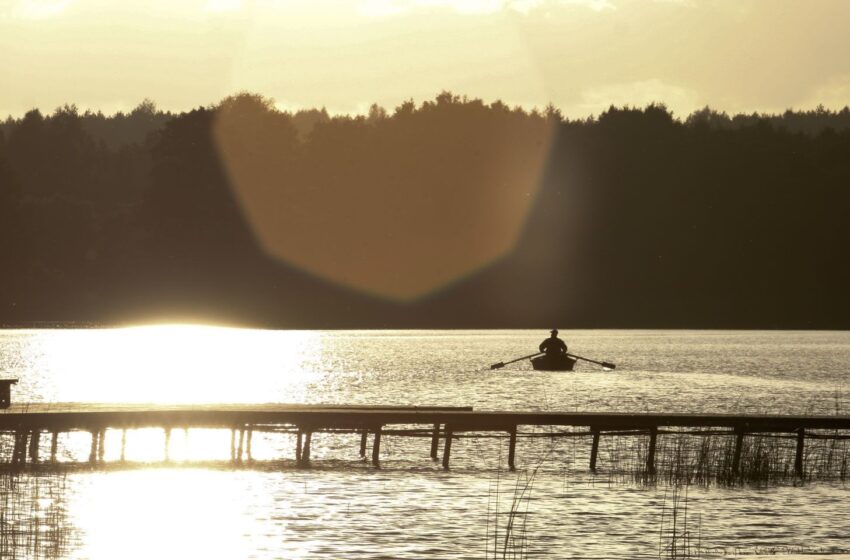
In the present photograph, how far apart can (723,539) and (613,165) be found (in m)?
147

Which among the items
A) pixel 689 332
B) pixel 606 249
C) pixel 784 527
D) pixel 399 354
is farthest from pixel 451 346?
pixel 784 527

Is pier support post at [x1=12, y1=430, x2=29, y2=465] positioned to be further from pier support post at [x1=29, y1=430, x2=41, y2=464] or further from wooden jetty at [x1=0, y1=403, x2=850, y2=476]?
pier support post at [x1=29, y1=430, x2=41, y2=464]

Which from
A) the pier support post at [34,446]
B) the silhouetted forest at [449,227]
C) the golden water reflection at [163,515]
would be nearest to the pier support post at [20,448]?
the pier support post at [34,446]

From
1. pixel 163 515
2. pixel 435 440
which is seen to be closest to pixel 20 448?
pixel 163 515

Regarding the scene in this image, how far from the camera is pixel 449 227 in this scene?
603ft

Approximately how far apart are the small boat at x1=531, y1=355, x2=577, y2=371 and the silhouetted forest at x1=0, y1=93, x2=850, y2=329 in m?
78.0

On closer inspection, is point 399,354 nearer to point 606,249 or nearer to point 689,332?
point 606,249

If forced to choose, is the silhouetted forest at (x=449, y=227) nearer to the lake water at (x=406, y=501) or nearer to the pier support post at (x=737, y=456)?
the lake water at (x=406, y=501)

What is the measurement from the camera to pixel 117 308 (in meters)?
167

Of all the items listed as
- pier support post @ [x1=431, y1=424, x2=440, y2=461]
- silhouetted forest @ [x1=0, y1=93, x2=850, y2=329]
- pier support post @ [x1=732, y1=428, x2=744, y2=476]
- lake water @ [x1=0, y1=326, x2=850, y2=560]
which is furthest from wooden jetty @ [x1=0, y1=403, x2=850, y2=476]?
silhouetted forest @ [x1=0, y1=93, x2=850, y2=329]

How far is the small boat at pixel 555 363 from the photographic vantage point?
3415 inches

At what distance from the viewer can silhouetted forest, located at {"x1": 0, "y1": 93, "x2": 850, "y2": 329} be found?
164m

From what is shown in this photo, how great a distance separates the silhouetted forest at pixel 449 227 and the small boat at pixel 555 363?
256 ft

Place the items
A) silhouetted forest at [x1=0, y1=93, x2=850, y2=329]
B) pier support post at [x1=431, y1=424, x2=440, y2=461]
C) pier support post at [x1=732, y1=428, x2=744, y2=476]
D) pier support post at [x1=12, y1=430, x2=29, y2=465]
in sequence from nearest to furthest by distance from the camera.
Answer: pier support post at [x1=732, y1=428, x2=744, y2=476], pier support post at [x1=12, y1=430, x2=29, y2=465], pier support post at [x1=431, y1=424, x2=440, y2=461], silhouetted forest at [x1=0, y1=93, x2=850, y2=329]
